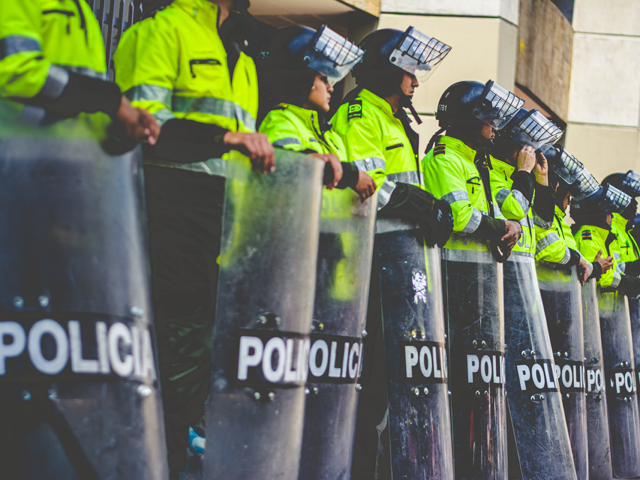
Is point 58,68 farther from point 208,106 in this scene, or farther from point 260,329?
point 260,329

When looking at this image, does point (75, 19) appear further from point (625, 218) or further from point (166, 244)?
point (625, 218)

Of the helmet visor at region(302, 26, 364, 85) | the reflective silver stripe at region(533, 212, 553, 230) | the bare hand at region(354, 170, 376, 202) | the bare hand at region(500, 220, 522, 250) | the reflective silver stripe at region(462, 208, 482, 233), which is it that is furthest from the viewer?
the reflective silver stripe at region(533, 212, 553, 230)

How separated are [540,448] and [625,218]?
4174 mm

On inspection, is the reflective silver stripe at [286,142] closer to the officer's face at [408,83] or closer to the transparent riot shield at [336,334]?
the transparent riot shield at [336,334]

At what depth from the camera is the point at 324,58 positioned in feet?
11.0

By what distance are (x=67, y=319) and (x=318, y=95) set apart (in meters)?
1.75

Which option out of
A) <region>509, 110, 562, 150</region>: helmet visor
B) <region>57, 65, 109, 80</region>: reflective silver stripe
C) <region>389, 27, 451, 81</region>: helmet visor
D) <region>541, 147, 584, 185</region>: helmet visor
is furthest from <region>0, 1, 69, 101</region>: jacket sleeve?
<region>541, 147, 584, 185</region>: helmet visor

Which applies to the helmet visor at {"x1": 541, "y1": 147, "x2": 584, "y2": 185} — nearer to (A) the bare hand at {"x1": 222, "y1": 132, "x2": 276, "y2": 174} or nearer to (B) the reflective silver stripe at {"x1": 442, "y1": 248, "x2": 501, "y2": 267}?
(B) the reflective silver stripe at {"x1": 442, "y1": 248, "x2": 501, "y2": 267}

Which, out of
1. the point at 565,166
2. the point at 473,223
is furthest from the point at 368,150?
the point at 565,166

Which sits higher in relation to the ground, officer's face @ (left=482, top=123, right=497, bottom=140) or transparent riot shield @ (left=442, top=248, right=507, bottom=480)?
officer's face @ (left=482, top=123, right=497, bottom=140)

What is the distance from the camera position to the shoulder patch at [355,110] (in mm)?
3879

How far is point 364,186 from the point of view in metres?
3.16

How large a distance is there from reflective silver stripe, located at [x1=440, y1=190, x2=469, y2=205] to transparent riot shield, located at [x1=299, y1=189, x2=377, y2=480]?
41.8 inches

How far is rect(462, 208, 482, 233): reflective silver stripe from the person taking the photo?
411cm
